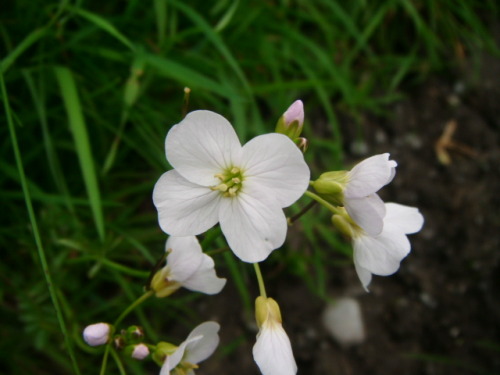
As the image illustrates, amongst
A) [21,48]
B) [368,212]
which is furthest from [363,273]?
[21,48]

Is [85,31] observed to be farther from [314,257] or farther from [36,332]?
[314,257]

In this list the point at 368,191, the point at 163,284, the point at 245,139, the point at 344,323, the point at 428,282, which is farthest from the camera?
the point at 428,282

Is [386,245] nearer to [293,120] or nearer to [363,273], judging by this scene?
[363,273]

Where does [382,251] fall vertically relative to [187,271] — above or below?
below

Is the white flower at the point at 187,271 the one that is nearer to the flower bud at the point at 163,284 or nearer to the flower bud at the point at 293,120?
the flower bud at the point at 163,284

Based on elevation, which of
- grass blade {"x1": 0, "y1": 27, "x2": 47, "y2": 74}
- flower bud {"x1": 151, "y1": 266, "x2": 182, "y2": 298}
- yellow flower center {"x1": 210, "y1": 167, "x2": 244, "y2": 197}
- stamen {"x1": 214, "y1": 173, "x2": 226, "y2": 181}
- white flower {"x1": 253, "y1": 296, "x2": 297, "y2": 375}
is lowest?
white flower {"x1": 253, "y1": 296, "x2": 297, "y2": 375}

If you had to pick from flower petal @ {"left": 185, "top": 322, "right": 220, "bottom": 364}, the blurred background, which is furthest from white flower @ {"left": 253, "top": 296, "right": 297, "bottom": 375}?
the blurred background

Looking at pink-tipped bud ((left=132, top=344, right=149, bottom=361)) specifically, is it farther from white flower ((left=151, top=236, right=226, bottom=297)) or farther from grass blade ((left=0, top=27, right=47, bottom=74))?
grass blade ((left=0, top=27, right=47, bottom=74))
